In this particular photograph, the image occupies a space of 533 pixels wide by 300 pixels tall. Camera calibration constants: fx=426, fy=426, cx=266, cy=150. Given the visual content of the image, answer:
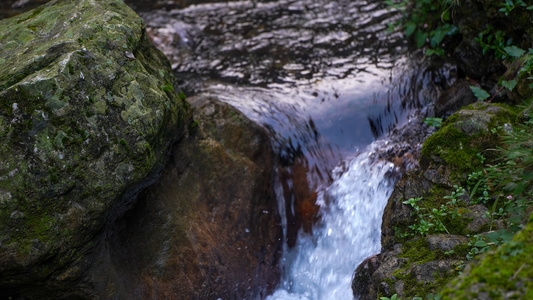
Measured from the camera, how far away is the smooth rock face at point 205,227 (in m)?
3.88

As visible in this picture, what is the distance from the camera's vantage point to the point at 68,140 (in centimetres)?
298

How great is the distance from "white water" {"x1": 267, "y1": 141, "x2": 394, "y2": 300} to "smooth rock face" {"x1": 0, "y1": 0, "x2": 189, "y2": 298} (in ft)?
6.12

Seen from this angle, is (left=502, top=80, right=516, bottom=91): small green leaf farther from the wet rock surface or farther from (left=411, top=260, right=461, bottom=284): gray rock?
(left=411, top=260, right=461, bottom=284): gray rock

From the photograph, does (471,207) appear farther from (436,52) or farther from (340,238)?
(436,52)

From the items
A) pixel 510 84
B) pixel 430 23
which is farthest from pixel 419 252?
pixel 430 23

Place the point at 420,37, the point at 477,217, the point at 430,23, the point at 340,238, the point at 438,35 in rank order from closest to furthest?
1. the point at 477,217
2. the point at 340,238
3. the point at 438,35
4. the point at 430,23
5. the point at 420,37

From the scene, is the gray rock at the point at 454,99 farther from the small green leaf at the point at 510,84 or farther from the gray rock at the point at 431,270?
the gray rock at the point at 431,270

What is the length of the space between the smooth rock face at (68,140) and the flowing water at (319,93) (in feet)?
6.50

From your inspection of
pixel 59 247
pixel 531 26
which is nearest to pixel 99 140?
pixel 59 247

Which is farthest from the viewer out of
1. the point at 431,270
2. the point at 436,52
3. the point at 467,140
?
the point at 436,52

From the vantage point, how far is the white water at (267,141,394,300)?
424 cm

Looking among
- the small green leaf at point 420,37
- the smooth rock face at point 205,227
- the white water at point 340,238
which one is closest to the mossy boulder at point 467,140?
the white water at point 340,238

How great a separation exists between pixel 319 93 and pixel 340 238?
2.25 m

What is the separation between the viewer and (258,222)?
14.9ft
